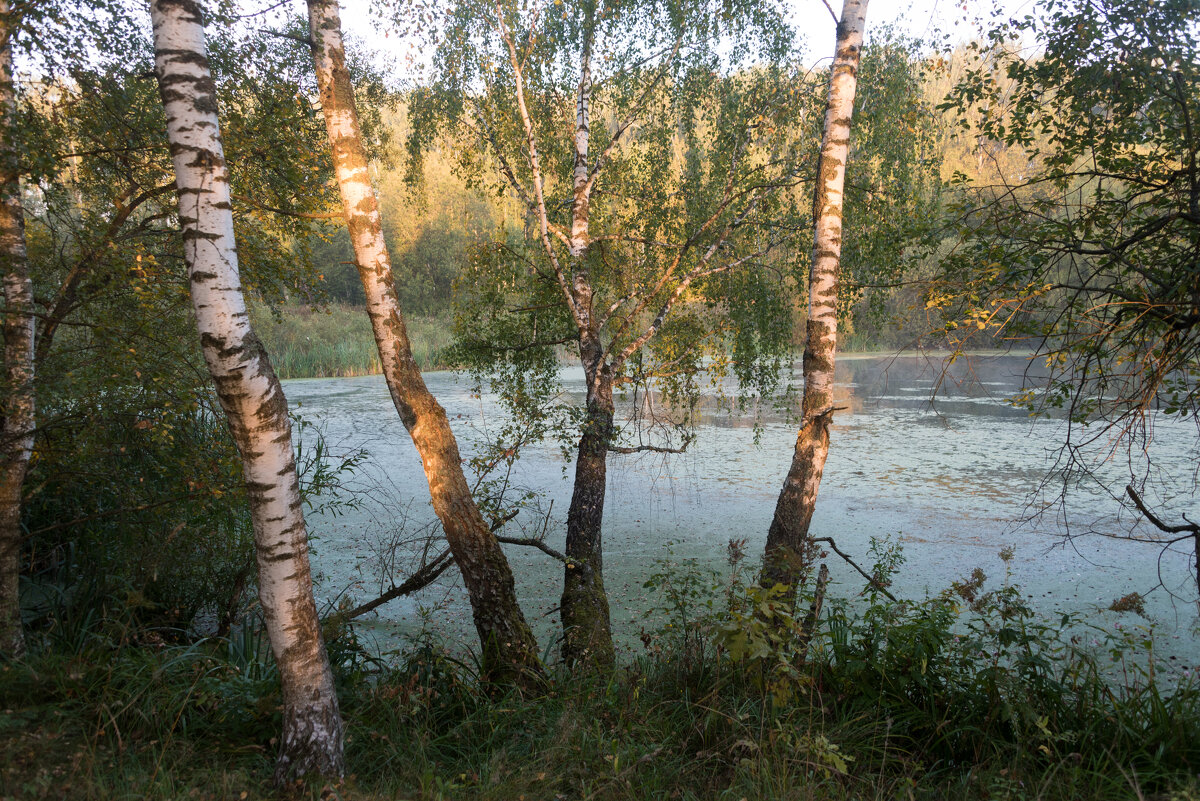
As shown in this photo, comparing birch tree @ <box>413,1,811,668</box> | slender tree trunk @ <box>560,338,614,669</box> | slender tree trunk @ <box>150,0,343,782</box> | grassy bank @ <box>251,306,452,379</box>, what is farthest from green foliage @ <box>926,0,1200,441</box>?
grassy bank @ <box>251,306,452,379</box>

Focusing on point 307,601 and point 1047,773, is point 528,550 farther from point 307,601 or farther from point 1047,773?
point 1047,773

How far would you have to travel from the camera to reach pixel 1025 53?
12.6 ft

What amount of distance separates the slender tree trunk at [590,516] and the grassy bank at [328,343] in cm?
1111

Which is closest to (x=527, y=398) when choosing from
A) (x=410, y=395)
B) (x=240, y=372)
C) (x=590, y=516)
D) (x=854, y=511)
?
(x=590, y=516)

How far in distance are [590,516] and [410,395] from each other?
A: 1870 millimetres

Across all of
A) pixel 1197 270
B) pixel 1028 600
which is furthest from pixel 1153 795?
pixel 1028 600

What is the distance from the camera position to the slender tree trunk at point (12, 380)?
3.01 meters

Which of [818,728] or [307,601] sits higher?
[307,601]

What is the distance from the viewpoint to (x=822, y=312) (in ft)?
13.5

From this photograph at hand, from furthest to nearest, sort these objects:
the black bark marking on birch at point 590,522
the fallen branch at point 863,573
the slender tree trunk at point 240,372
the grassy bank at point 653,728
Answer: the black bark marking on birch at point 590,522 < the fallen branch at point 863,573 < the grassy bank at point 653,728 < the slender tree trunk at point 240,372

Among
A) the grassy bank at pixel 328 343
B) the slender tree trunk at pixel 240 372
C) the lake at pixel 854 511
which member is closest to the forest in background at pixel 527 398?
the slender tree trunk at pixel 240 372

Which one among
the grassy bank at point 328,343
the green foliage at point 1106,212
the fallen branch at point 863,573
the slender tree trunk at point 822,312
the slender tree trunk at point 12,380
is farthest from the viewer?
the grassy bank at point 328,343

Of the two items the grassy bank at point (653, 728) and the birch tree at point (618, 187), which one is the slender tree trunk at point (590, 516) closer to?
the birch tree at point (618, 187)

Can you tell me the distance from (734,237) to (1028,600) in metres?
3.57
